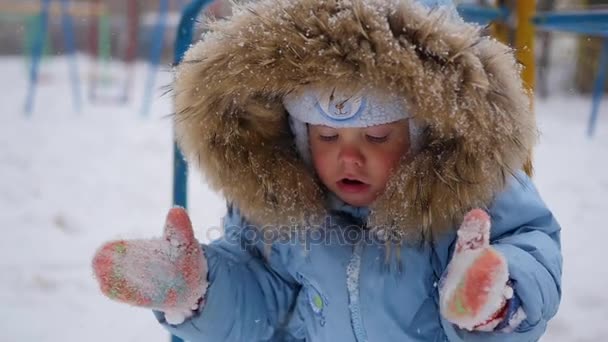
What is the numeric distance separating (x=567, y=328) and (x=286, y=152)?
121cm

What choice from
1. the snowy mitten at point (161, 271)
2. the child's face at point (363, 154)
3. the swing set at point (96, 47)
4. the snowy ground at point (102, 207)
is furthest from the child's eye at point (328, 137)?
the swing set at point (96, 47)

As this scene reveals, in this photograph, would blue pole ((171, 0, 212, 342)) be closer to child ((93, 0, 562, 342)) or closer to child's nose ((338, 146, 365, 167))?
child ((93, 0, 562, 342))

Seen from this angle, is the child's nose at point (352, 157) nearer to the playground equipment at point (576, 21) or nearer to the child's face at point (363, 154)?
the child's face at point (363, 154)

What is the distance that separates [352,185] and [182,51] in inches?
23.2

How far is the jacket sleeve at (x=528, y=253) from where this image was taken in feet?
2.70

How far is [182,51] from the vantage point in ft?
4.60

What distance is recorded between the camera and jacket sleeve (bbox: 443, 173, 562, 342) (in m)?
0.82

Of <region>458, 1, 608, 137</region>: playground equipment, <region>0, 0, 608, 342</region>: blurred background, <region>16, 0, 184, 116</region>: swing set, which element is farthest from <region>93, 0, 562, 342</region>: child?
<region>16, 0, 184, 116</region>: swing set

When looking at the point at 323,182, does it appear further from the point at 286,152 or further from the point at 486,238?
the point at 486,238

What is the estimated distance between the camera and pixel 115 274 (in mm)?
909

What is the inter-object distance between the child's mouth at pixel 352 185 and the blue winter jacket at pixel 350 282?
6 centimetres

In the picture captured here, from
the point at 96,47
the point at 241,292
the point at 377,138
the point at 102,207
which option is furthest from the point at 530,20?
the point at 96,47

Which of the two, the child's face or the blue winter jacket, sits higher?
the child's face

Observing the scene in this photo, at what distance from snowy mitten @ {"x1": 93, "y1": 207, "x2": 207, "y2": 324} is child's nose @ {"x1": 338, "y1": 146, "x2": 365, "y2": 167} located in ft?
0.88
